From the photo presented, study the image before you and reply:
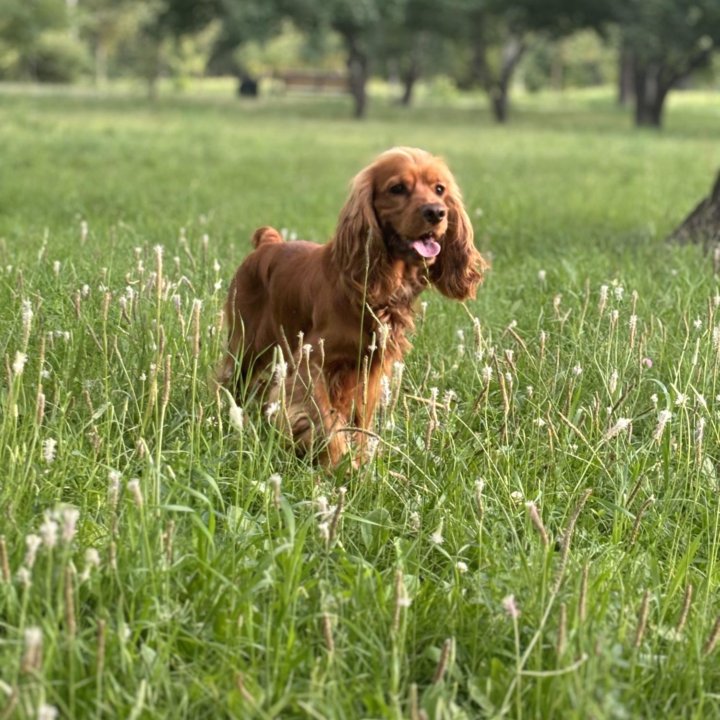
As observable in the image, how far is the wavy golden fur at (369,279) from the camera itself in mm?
3551

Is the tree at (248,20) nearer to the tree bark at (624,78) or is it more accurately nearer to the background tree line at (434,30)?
the background tree line at (434,30)

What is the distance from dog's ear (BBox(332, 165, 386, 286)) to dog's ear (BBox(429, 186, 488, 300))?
328 millimetres

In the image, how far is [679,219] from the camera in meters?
8.73

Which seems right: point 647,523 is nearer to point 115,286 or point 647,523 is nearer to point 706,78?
point 115,286

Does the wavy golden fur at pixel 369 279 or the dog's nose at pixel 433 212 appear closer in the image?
the dog's nose at pixel 433 212

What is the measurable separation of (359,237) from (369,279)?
15 cm

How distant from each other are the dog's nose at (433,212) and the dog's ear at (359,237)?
200 millimetres

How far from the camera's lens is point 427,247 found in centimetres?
359

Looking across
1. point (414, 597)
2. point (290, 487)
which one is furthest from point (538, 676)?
point (290, 487)

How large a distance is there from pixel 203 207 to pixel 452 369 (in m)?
5.57

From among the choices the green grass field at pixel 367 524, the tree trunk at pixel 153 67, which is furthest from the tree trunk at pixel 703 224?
the tree trunk at pixel 153 67

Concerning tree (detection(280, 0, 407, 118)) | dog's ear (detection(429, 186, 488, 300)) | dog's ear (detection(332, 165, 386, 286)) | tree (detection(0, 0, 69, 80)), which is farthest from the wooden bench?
dog's ear (detection(332, 165, 386, 286))

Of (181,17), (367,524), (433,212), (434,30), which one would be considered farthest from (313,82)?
(367,524)

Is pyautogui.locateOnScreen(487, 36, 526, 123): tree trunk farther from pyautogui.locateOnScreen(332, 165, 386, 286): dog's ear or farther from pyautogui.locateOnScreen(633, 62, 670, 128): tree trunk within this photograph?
pyautogui.locateOnScreen(332, 165, 386, 286): dog's ear
